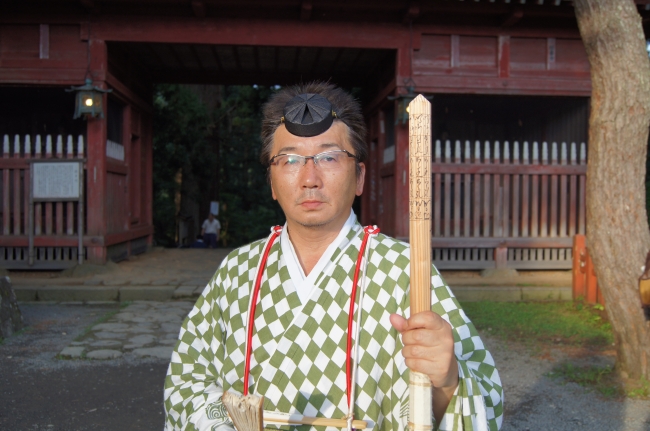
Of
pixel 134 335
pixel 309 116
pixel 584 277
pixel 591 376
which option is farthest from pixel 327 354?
pixel 584 277

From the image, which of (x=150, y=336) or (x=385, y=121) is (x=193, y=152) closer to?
(x=385, y=121)

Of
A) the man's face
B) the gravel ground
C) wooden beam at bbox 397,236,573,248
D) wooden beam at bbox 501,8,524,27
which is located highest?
wooden beam at bbox 501,8,524,27

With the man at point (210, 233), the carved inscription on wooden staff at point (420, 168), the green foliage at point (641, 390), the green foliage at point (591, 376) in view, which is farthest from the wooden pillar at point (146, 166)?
the carved inscription on wooden staff at point (420, 168)

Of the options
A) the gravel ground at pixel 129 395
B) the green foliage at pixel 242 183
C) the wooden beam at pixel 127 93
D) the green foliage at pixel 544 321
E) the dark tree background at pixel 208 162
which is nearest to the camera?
the gravel ground at pixel 129 395

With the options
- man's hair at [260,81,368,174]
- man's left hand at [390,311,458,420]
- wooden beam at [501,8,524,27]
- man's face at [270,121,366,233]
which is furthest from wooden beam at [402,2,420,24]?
man's left hand at [390,311,458,420]

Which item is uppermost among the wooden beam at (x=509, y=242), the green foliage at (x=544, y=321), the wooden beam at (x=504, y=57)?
the wooden beam at (x=504, y=57)

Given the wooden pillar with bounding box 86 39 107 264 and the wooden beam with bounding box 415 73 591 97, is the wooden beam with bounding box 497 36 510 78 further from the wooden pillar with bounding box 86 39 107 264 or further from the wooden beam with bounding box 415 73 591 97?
the wooden pillar with bounding box 86 39 107 264

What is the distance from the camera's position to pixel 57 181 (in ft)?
28.1

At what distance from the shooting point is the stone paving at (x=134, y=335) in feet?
17.7

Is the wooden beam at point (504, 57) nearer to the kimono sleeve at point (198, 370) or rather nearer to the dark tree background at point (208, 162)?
the dark tree background at point (208, 162)

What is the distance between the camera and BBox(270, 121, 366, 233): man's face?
6.08 feet

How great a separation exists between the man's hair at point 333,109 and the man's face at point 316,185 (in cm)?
5

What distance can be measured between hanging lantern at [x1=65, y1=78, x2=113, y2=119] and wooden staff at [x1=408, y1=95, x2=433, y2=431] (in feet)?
25.2

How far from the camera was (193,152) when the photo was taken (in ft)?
54.6
